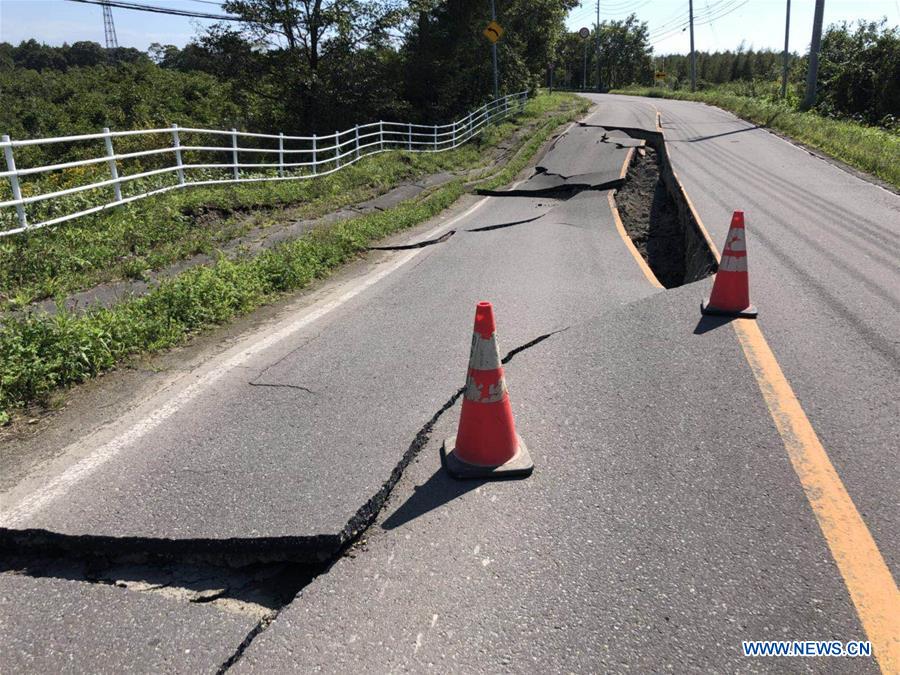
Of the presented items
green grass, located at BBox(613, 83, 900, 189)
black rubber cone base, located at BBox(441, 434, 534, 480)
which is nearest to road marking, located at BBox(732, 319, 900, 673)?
black rubber cone base, located at BBox(441, 434, 534, 480)

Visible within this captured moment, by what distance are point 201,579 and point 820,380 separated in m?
3.80

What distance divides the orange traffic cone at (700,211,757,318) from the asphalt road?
0.66 feet

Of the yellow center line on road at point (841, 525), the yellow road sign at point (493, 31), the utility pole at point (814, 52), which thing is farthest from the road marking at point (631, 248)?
the utility pole at point (814, 52)

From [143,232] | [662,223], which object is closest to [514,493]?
[143,232]

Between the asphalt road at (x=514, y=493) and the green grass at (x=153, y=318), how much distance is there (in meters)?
0.68

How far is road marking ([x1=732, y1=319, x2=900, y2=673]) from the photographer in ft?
6.73

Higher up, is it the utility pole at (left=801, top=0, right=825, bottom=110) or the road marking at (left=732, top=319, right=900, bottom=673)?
the utility pole at (left=801, top=0, right=825, bottom=110)

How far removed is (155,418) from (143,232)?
5317 mm

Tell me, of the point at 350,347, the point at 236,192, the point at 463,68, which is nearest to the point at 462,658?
the point at 350,347

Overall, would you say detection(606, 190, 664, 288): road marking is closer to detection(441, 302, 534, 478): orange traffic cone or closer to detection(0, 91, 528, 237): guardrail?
detection(441, 302, 534, 478): orange traffic cone

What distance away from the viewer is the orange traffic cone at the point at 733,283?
5109 mm

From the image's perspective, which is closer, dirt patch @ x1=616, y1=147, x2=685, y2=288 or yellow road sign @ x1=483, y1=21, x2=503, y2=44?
dirt patch @ x1=616, y1=147, x2=685, y2=288

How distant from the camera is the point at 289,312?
608 centimetres

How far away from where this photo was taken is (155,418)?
3.68 meters
